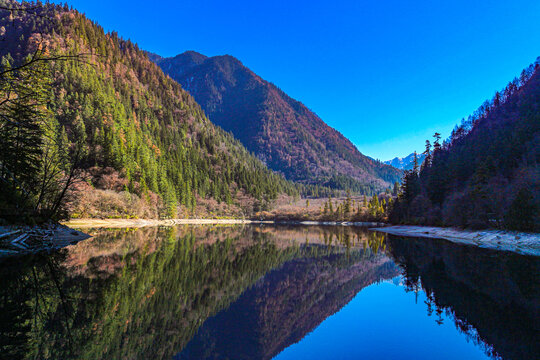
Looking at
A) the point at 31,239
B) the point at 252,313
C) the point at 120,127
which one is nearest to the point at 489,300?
the point at 252,313

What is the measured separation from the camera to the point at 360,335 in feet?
29.5

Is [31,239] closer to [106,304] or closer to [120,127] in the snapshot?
[106,304]

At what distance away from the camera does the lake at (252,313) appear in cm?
710

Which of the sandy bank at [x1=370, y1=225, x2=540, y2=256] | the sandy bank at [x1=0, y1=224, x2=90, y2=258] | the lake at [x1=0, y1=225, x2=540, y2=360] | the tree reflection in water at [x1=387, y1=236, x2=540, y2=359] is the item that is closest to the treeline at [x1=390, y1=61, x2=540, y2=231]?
the sandy bank at [x1=370, y1=225, x2=540, y2=256]

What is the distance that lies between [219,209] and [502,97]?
137 m

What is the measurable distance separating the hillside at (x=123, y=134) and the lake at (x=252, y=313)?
1414 centimetres

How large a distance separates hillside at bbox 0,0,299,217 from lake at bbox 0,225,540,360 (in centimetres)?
1414

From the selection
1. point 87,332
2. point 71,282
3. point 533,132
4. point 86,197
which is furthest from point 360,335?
point 533,132

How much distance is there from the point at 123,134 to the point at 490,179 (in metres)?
96.6

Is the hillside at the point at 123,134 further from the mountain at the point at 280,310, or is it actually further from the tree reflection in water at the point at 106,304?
the mountain at the point at 280,310

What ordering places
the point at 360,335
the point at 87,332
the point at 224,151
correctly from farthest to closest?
the point at 224,151
the point at 360,335
the point at 87,332

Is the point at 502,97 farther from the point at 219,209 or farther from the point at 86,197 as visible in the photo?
the point at 86,197

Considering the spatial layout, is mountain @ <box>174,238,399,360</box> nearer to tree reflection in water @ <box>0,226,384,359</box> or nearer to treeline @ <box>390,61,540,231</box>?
tree reflection in water @ <box>0,226,384,359</box>

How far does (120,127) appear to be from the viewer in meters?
89.2
